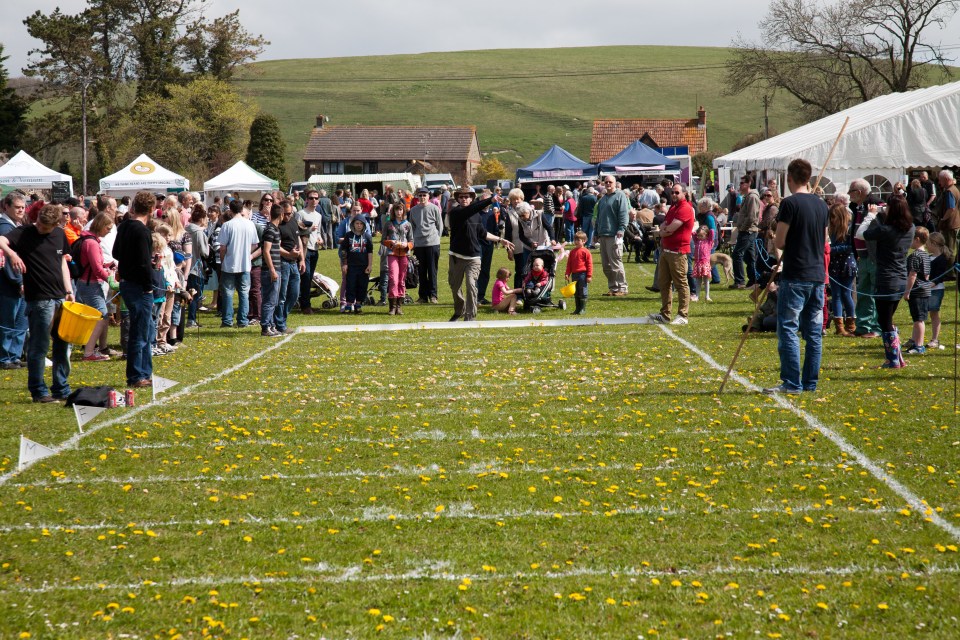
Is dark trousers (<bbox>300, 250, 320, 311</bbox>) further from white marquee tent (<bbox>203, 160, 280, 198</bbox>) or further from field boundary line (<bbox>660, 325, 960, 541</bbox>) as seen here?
white marquee tent (<bbox>203, 160, 280, 198</bbox>)

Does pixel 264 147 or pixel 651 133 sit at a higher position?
pixel 651 133

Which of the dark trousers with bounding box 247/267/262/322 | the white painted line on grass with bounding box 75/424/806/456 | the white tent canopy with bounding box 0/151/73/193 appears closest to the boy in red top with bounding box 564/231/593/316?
the dark trousers with bounding box 247/267/262/322

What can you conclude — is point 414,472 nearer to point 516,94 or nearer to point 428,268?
point 428,268

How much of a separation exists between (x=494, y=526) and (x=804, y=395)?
4422mm

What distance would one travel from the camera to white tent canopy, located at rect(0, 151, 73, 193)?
33000 millimetres

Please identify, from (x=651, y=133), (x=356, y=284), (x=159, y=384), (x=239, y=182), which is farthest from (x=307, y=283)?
(x=651, y=133)

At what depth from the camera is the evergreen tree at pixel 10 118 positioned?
68.6 m

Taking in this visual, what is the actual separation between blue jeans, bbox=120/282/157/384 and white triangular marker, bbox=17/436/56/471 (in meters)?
2.65

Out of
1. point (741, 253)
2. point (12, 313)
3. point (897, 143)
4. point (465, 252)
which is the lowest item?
point (12, 313)

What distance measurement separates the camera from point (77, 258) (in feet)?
39.8

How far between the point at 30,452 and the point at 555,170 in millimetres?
37141

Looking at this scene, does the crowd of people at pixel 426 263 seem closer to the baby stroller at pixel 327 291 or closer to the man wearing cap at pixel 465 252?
the man wearing cap at pixel 465 252

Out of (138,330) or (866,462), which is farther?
(138,330)

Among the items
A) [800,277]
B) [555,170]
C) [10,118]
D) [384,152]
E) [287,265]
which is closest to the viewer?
[800,277]
